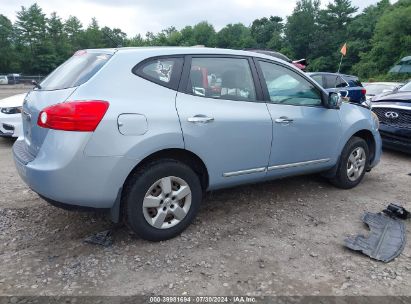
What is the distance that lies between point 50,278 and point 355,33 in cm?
7461

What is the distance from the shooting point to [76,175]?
9.51 feet

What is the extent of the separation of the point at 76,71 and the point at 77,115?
2.02 feet

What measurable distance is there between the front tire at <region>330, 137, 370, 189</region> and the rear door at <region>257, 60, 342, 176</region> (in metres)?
0.24

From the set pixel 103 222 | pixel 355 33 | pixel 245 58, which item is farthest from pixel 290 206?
pixel 355 33

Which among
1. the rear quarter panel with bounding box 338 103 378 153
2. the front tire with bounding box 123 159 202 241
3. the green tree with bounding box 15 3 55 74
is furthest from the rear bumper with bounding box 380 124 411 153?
the green tree with bounding box 15 3 55 74

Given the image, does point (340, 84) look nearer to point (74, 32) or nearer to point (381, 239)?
point (381, 239)

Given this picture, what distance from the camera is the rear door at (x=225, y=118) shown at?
3367mm

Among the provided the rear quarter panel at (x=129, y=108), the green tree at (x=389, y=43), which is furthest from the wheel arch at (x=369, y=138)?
the green tree at (x=389, y=43)

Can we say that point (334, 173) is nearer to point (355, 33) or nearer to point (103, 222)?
point (103, 222)

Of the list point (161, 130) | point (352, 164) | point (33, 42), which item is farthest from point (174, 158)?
point (33, 42)

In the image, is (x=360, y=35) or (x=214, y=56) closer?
(x=214, y=56)

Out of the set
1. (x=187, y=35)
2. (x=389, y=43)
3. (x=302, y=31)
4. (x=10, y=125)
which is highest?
(x=302, y=31)

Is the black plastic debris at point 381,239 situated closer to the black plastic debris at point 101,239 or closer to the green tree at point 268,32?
the black plastic debris at point 101,239

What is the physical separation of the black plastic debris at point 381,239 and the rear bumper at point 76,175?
6.87ft
